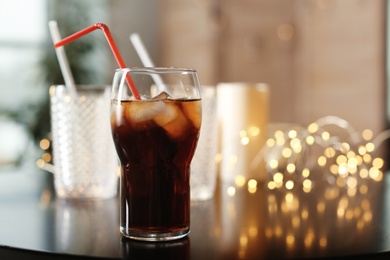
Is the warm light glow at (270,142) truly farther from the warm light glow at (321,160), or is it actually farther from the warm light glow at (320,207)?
the warm light glow at (320,207)

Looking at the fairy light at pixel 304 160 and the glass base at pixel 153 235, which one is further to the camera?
the fairy light at pixel 304 160

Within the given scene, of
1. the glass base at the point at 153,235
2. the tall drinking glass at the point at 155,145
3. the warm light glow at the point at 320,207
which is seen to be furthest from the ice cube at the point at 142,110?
the warm light glow at the point at 320,207

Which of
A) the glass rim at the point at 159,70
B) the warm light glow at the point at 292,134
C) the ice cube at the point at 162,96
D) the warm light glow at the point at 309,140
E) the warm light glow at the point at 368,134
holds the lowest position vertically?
the warm light glow at the point at 368,134

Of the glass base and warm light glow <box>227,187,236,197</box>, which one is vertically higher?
the glass base

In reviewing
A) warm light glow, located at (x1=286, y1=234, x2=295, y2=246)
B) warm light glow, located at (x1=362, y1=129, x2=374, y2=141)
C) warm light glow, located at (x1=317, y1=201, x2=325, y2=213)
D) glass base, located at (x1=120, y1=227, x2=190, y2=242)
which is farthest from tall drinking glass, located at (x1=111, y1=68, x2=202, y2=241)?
warm light glow, located at (x1=362, y1=129, x2=374, y2=141)

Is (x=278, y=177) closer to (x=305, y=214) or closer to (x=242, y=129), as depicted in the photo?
(x=242, y=129)

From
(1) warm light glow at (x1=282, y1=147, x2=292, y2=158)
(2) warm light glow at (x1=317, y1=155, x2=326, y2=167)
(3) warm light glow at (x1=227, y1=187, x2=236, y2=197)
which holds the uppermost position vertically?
(1) warm light glow at (x1=282, y1=147, x2=292, y2=158)

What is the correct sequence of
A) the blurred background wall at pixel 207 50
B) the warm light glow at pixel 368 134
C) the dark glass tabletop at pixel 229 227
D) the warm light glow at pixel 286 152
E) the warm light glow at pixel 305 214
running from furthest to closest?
the blurred background wall at pixel 207 50, the warm light glow at pixel 368 134, the warm light glow at pixel 286 152, the warm light glow at pixel 305 214, the dark glass tabletop at pixel 229 227

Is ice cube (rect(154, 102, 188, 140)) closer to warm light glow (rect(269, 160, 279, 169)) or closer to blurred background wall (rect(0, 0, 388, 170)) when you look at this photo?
warm light glow (rect(269, 160, 279, 169))
